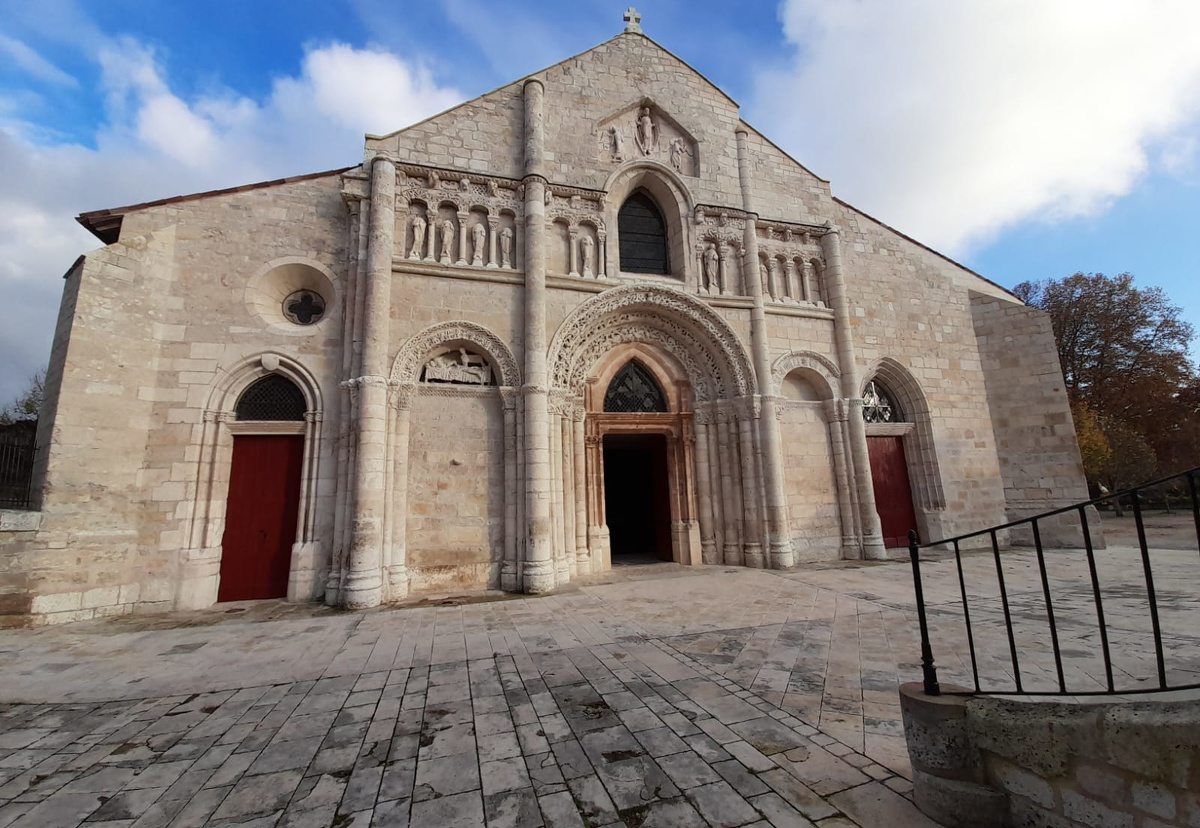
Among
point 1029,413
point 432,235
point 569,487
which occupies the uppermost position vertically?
point 432,235

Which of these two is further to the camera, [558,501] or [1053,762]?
[558,501]

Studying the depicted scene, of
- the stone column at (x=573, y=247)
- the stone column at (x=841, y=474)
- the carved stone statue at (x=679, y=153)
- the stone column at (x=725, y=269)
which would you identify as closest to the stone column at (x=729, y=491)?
the stone column at (x=841, y=474)

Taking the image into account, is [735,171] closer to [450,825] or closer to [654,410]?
[654,410]

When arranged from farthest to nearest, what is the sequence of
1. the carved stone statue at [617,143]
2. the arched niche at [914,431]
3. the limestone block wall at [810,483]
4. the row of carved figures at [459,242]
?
the arched niche at [914,431]
the carved stone statue at [617,143]
the limestone block wall at [810,483]
the row of carved figures at [459,242]

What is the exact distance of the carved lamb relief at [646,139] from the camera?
1072 centimetres

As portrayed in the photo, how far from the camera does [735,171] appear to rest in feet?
38.1

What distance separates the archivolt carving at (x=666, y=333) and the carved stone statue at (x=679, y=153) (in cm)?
329

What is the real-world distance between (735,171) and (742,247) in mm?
2063

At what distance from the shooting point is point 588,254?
32.6 feet

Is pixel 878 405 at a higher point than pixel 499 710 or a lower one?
higher

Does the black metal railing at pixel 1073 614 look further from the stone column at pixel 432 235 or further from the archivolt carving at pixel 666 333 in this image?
the stone column at pixel 432 235

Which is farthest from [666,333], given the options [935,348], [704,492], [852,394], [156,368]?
[156,368]

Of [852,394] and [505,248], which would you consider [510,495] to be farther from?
[852,394]

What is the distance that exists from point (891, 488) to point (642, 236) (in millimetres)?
8559
